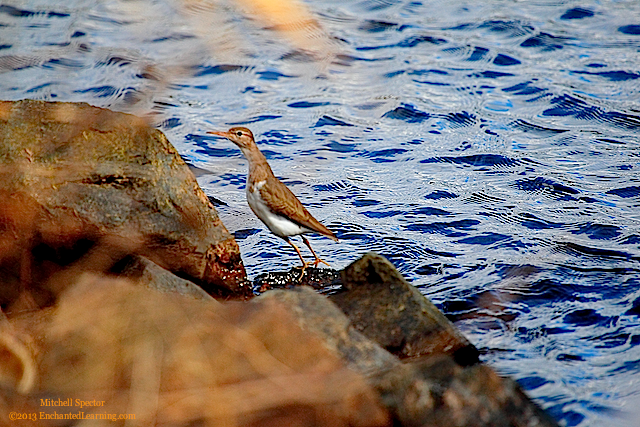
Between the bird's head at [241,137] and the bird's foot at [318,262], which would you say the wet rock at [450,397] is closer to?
the bird's foot at [318,262]

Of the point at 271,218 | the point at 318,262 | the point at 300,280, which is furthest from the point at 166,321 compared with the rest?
the point at 318,262

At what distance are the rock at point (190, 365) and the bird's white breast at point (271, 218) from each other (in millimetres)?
2092

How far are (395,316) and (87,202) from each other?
6.66 feet

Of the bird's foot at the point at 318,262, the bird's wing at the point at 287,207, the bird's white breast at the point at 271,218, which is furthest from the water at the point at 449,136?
the bird's wing at the point at 287,207

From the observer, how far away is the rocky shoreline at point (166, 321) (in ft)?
10.2

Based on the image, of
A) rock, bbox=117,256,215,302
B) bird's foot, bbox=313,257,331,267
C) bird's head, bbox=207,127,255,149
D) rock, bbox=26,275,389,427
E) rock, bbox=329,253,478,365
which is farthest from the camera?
bird's head, bbox=207,127,255,149

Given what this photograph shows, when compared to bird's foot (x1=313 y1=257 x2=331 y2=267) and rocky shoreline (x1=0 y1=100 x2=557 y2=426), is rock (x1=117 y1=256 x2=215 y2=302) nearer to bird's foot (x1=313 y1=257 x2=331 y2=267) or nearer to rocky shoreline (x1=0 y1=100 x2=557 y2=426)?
rocky shoreline (x1=0 y1=100 x2=557 y2=426)

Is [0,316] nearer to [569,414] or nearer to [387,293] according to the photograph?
[387,293]

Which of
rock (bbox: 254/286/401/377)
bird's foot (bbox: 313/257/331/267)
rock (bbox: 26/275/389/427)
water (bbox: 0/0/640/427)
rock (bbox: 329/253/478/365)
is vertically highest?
rock (bbox: 26/275/389/427)

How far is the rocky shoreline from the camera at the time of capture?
10.2 feet

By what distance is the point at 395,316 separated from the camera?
4191 millimetres

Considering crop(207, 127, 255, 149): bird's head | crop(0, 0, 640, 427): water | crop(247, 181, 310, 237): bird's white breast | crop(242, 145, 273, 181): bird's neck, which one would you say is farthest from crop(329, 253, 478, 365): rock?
crop(207, 127, 255, 149): bird's head

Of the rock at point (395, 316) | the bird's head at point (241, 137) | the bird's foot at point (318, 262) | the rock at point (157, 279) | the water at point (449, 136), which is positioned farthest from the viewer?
the bird's head at point (241, 137)

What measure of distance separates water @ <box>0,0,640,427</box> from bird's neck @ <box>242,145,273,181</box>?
0.73 meters
